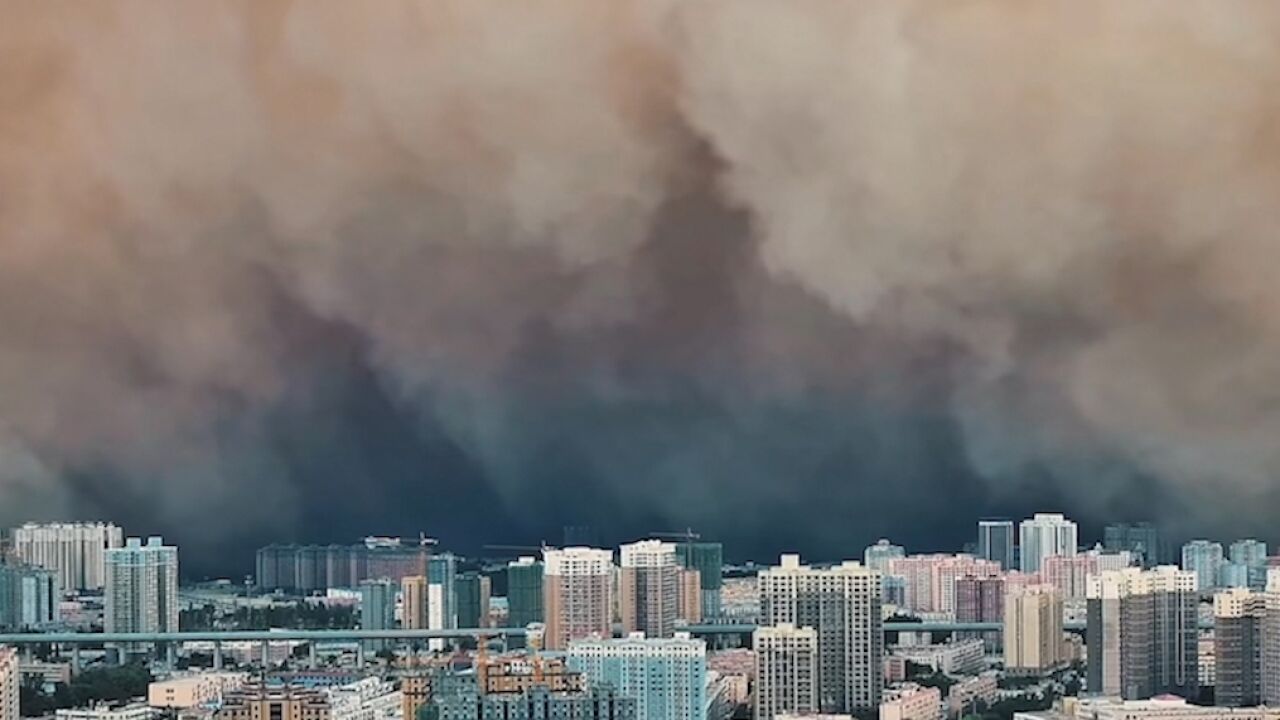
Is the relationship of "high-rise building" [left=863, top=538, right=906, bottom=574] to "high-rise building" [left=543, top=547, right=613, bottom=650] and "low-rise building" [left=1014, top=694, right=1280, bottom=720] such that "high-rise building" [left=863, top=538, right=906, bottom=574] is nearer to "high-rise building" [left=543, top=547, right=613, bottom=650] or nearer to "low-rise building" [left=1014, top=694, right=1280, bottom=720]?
"high-rise building" [left=543, top=547, right=613, bottom=650]

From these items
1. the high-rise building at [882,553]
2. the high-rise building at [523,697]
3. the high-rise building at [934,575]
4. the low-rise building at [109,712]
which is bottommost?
the low-rise building at [109,712]

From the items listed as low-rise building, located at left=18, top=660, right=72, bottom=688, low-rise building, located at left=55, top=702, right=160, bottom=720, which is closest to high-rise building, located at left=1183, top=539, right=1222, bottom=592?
low-rise building, located at left=55, top=702, right=160, bottom=720

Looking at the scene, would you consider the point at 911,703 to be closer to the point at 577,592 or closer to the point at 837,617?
the point at 837,617

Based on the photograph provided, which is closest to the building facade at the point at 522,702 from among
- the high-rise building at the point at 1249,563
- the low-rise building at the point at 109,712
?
the low-rise building at the point at 109,712

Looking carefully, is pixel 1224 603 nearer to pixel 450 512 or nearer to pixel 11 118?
pixel 450 512

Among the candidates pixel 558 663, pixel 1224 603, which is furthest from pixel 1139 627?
pixel 558 663

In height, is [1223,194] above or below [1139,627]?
above

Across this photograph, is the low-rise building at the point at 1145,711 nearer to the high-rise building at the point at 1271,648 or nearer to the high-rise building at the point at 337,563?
the high-rise building at the point at 1271,648
